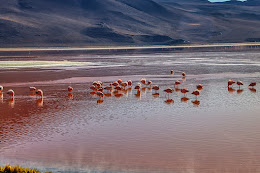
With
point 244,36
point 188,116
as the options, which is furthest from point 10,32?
point 188,116

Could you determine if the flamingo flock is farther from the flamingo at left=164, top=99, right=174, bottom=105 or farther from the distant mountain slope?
the distant mountain slope

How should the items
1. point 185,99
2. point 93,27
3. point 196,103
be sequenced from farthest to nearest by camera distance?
point 93,27 < point 185,99 < point 196,103

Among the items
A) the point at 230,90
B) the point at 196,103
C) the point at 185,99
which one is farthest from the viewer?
the point at 230,90

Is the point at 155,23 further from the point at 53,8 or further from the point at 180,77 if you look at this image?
the point at 180,77

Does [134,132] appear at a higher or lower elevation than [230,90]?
lower

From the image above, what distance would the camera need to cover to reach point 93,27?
15875 centimetres

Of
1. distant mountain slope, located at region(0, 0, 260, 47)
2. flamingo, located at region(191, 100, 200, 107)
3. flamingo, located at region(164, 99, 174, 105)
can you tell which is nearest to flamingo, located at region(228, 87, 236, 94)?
flamingo, located at region(191, 100, 200, 107)

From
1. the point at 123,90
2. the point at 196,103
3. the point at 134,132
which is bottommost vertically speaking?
the point at 134,132

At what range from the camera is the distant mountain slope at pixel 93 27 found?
139 metres

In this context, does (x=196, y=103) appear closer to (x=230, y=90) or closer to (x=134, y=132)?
(x=230, y=90)

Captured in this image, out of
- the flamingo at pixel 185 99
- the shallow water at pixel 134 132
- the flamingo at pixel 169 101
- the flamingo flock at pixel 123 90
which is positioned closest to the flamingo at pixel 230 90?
the flamingo flock at pixel 123 90

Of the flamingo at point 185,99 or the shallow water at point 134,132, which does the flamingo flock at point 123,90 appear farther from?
the shallow water at point 134,132

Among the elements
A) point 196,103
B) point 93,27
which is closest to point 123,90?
point 196,103

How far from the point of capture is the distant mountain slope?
138875 millimetres
